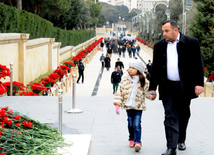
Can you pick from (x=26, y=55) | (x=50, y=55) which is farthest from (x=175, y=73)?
(x=50, y=55)

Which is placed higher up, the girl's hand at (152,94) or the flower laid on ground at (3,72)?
the girl's hand at (152,94)

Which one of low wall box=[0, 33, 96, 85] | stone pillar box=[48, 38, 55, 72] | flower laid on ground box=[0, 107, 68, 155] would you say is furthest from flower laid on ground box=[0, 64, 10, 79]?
stone pillar box=[48, 38, 55, 72]

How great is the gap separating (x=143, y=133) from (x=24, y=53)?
33.9ft

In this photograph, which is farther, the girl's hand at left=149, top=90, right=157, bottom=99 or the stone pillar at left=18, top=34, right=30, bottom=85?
the stone pillar at left=18, top=34, right=30, bottom=85

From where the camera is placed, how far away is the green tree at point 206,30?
869 inches

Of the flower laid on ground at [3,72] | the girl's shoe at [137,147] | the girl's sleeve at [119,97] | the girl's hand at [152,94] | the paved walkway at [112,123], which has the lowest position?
the paved walkway at [112,123]

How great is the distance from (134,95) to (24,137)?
6.33 feet

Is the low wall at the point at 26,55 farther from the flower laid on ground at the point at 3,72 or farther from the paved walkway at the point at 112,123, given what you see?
the paved walkway at the point at 112,123

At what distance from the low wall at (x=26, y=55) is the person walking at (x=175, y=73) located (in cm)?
914

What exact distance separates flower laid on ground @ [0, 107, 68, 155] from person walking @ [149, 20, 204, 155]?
1.43m

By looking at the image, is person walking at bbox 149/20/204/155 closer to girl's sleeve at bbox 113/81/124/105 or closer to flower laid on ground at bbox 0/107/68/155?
girl's sleeve at bbox 113/81/124/105

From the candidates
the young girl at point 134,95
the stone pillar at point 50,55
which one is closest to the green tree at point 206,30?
the stone pillar at point 50,55

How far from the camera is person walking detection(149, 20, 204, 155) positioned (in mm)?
5219

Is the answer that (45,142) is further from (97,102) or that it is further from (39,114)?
(97,102)
